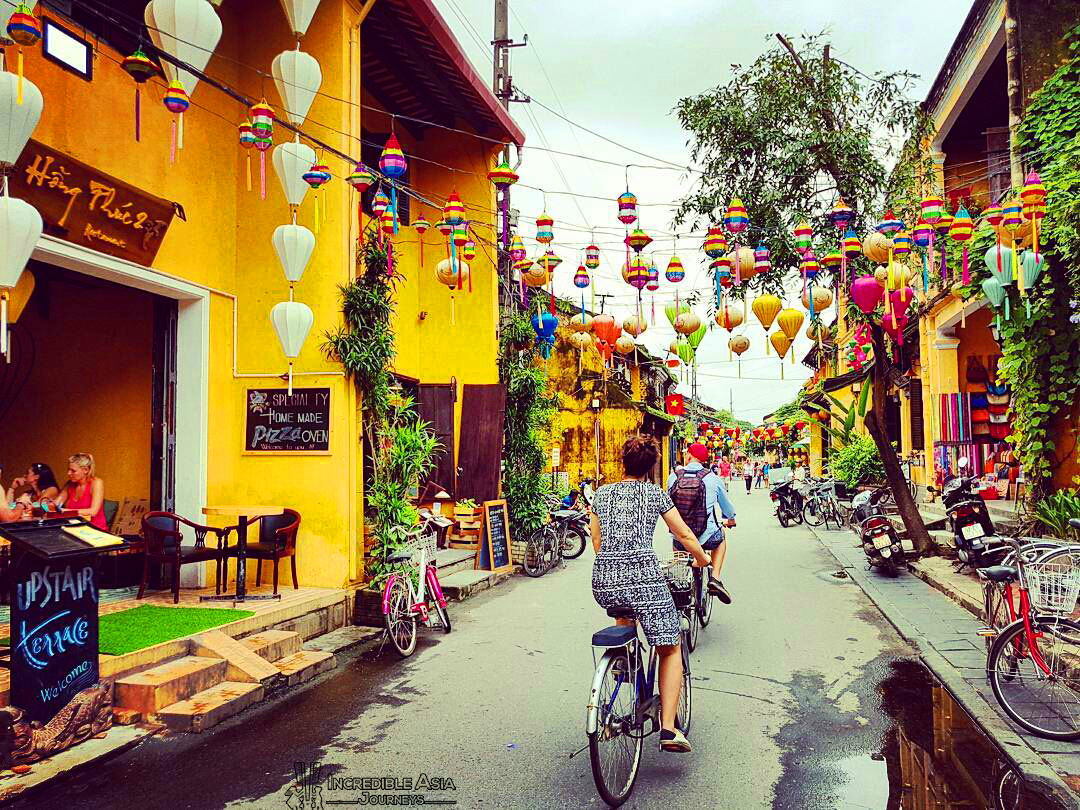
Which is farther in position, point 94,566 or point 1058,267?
point 1058,267

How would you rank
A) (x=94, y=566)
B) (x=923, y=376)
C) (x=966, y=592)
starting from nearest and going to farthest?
(x=94, y=566) < (x=966, y=592) < (x=923, y=376)

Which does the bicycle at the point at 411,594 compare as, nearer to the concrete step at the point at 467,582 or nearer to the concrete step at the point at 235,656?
the concrete step at the point at 235,656

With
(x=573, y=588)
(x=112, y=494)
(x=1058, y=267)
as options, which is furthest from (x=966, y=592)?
(x=112, y=494)

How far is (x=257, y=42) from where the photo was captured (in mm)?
8781

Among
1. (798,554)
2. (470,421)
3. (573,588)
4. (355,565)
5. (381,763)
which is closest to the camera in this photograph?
(381,763)

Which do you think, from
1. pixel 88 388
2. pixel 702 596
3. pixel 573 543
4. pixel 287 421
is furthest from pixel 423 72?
pixel 573 543

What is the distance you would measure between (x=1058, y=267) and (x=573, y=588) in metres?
7.45

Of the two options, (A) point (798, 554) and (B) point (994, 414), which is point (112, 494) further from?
(B) point (994, 414)

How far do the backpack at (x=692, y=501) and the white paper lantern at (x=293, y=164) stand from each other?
4606 mm

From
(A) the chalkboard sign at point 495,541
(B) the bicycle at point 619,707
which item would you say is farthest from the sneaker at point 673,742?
(A) the chalkboard sign at point 495,541

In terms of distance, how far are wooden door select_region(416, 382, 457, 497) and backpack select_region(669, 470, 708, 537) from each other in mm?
5879

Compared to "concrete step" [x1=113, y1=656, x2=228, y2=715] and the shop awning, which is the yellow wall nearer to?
"concrete step" [x1=113, y1=656, x2=228, y2=715]

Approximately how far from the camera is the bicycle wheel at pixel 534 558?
1225cm

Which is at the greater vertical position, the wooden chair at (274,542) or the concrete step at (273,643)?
the wooden chair at (274,542)
